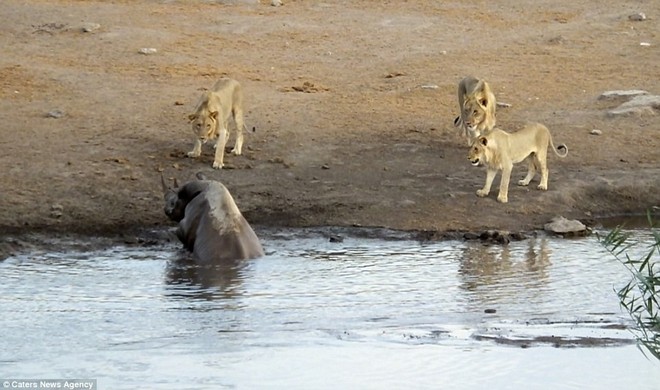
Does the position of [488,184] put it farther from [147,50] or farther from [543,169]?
[147,50]

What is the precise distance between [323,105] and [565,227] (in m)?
4.71

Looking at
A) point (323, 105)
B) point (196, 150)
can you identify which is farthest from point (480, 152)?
point (323, 105)

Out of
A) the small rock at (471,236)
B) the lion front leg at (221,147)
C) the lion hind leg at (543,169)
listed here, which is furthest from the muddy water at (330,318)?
the lion front leg at (221,147)

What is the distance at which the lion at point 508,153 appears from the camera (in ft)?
46.7

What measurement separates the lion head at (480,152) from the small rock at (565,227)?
982mm

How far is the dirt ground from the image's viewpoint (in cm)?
1404

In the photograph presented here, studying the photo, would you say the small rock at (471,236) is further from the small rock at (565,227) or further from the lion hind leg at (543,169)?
the lion hind leg at (543,169)

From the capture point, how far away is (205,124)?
49.1 feet

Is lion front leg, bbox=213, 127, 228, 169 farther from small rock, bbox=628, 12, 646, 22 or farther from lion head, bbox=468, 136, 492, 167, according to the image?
small rock, bbox=628, 12, 646, 22

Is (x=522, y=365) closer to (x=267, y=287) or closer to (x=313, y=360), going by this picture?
(x=313, y=360)

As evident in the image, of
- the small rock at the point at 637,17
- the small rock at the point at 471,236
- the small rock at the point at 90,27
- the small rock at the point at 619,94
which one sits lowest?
the small rock at the point at 471,236

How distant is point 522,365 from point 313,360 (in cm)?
132

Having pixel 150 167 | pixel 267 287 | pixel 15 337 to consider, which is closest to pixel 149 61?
pixel 150 167

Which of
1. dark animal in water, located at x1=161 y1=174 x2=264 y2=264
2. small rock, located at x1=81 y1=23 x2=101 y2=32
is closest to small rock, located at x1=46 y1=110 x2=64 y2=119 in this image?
dark animal in water, located at x1=161 y1=174 x2=264 y2=264
